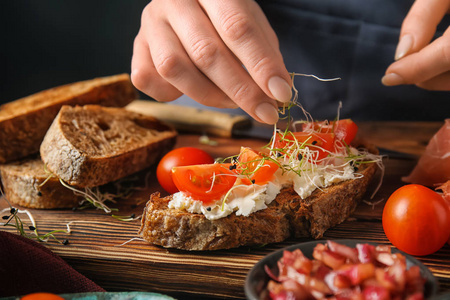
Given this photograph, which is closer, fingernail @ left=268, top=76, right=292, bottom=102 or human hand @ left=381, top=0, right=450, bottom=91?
fingernail @ left=268, top=76, right=292, bottom=102

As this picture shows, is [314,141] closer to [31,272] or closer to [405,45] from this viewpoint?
[405,45]

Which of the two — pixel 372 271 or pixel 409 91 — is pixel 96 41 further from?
pixel 372 271

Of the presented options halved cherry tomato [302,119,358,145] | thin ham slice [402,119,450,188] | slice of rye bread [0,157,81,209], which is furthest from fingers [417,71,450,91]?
slice of rye bread [0,157,81,209]

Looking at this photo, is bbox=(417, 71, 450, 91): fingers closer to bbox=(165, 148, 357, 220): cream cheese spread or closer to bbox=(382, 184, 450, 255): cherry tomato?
bbox=(165, 148, 357, 220): cream cheese spread

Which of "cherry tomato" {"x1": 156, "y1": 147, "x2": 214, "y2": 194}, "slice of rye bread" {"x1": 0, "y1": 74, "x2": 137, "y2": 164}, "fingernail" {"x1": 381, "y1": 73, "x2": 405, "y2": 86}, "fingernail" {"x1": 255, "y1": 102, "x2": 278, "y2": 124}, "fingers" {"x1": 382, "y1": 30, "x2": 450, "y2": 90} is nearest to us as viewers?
"fingernail" {"x1": 255, "y1": 102, "x2": 278, "y2": 124}

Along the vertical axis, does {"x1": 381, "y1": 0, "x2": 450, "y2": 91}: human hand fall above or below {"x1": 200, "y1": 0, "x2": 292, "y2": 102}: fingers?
below

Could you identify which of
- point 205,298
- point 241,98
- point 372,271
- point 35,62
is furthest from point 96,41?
point 372,271

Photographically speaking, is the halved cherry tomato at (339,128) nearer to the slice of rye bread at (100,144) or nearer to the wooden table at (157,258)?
the wooden table at (157,258)

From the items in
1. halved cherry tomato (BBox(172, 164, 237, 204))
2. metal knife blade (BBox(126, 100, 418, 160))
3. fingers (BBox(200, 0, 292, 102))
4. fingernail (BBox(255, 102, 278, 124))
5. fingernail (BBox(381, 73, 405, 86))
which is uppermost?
fingers (BBox(200, 0, 292, 102))
